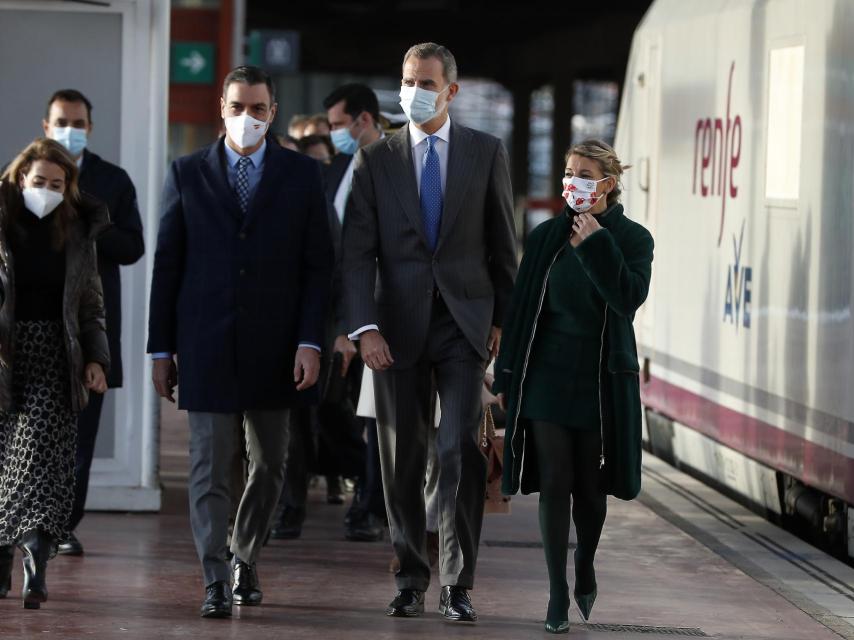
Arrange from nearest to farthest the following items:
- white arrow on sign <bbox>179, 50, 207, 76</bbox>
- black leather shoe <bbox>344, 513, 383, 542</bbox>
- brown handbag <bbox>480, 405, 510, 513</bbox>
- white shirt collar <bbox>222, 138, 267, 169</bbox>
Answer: white shirt collar <bbox>222, 138, 267, 169</bbox> → brown handbag <bbox>480, 405, 510, 513</bbox> → black leather shoe <bbox>344, 513, 383, 542</bbox> → white arrow on sign <bbox>179, 50, 207, 76</bbox>

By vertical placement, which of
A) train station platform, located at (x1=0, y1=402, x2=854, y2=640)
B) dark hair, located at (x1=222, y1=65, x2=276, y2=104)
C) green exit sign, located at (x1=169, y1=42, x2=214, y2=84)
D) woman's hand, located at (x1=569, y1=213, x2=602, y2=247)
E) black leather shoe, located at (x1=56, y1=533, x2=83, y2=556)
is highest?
green exit sign, located at (x1=169, y1=42, x2=214, y2=84)

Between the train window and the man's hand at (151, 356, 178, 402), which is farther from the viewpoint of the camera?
the train window

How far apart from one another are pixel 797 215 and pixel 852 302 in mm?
894

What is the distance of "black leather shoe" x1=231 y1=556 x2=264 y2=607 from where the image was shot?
721 cm

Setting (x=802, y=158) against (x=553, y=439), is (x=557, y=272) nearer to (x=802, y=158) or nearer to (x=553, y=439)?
(x=553, y=439)

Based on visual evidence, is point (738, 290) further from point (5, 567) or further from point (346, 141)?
point (5, 567)

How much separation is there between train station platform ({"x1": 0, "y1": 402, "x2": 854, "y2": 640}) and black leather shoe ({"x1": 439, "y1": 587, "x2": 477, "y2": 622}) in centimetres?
5

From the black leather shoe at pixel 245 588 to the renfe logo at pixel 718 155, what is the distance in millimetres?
3858

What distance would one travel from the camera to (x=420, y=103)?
7.07 meters

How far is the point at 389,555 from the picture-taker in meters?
8.48

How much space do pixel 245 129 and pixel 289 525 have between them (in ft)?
7.93

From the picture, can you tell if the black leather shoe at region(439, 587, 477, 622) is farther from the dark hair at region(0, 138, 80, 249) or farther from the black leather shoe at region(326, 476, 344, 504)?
the black leather shoe at region(326, 476, 344, 504)

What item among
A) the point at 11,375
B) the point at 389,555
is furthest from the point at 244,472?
the point at 11,375

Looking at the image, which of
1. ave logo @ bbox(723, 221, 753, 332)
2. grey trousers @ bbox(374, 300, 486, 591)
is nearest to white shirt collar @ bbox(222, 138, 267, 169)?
grey trousers @ bbox(374, 300, 486, 591)
